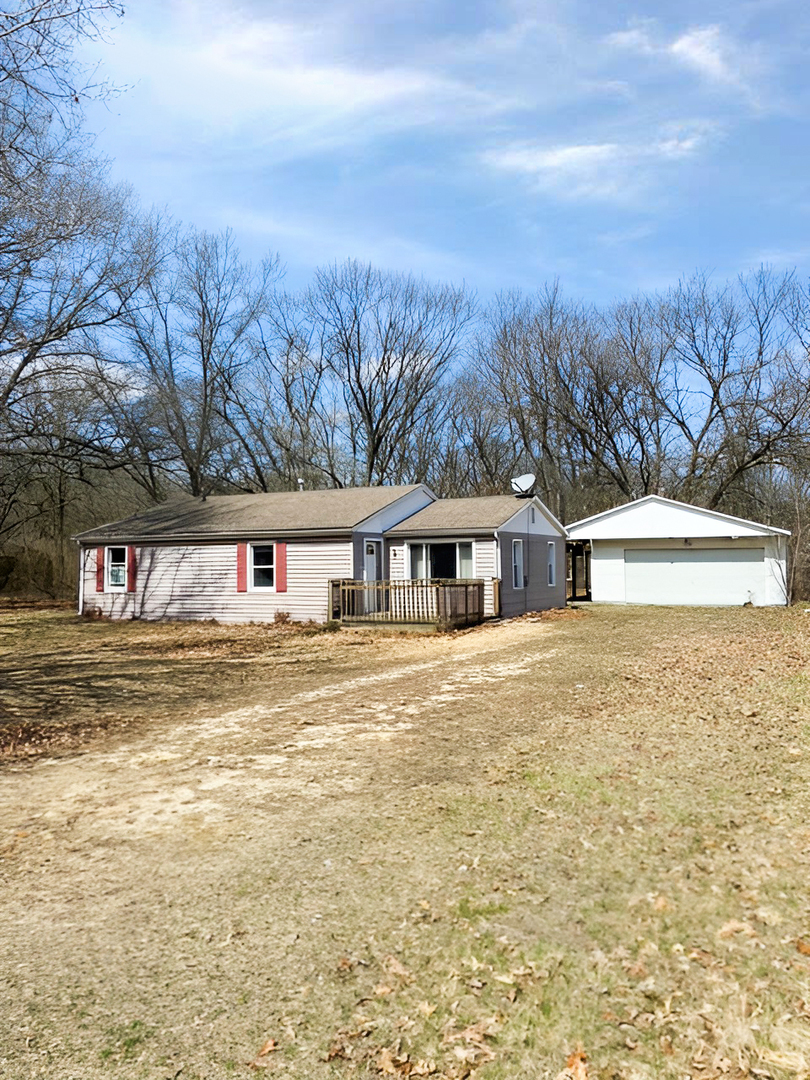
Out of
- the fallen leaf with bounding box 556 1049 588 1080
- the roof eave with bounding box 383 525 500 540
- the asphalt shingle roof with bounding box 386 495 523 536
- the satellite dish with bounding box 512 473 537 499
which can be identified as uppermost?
the satellite dish with bounding box 512 473 537 499

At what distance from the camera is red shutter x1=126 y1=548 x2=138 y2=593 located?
2398cm

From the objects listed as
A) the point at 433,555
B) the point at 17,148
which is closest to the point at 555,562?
the point at 433,555

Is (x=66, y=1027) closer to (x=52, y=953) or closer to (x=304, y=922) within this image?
(x=52, y=953)

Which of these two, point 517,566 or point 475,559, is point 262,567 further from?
point 517,566

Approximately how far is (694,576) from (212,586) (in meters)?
16.7

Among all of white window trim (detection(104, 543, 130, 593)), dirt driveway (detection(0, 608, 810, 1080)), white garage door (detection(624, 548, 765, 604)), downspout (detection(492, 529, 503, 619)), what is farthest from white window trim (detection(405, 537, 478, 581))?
dirt driveway (detection(0, 608, 810, 1080))

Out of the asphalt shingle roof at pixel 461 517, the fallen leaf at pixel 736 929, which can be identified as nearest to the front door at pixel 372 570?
the asphalt shingle roof at pixel 461 517

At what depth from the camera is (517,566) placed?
2338 cm

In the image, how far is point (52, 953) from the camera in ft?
12.0

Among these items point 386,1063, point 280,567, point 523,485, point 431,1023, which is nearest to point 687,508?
point 523,485

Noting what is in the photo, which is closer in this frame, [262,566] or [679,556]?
[262,566]

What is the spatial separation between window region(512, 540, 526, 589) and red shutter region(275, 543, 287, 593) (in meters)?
6.61

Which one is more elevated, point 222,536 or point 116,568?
point 222,536

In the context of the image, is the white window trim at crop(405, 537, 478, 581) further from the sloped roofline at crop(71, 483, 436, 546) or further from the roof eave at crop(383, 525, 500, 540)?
the sloped roofline at crop(71, 483, 436, 546)
